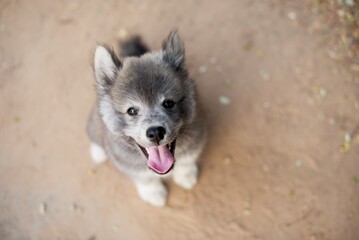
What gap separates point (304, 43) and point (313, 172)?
2042mm

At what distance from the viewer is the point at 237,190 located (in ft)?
13.6

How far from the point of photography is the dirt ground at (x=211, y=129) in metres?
4.04

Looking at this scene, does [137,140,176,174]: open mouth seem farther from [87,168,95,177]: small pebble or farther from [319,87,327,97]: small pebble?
[319,87,327,97]: small pebble

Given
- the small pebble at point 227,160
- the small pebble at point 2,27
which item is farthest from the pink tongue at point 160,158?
the small pebble at point 2,27

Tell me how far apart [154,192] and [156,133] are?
1475 millimetres

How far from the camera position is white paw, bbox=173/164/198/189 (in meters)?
3.92

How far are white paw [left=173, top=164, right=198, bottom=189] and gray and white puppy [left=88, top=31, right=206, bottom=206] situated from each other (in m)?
0.31

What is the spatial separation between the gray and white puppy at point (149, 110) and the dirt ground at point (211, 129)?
2.92 feet

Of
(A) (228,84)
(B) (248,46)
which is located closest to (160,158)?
(A) (228,84)

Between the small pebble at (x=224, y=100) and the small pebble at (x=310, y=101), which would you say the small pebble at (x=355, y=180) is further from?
the small pebble at (x=224, y=100)

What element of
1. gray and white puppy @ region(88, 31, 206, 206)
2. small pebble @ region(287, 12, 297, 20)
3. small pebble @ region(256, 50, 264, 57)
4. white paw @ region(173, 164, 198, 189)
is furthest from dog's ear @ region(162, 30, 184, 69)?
small pebble @ region(287, 12, 297, 20)

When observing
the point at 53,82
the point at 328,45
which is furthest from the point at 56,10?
the point at 328,45

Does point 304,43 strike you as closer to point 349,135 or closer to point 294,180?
point 349,135

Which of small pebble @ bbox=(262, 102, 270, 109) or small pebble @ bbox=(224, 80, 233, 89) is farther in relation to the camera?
small pebble @ bbox=(224, 80, 233, 89)
